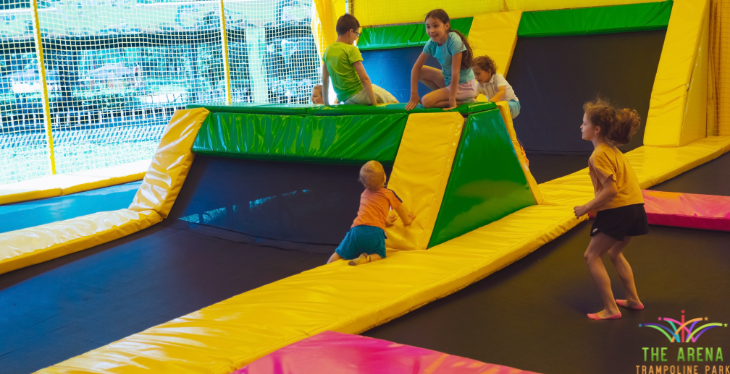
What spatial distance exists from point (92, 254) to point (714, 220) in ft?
12.0

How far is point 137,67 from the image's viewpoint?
7.41 m

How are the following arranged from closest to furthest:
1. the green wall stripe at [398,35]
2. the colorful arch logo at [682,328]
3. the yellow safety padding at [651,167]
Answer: the colorful arch logo at [682,328] < the yellow safety padding at [651,167] < the green wall stripe at [398,35]

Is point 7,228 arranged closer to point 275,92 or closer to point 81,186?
point 81,186

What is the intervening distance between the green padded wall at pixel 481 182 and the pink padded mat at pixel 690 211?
2.47ft

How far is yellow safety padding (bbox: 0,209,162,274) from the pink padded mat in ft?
10.9

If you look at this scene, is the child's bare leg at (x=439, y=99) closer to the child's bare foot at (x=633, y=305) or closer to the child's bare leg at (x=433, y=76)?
the child's bare leg at (x=433, y=76)

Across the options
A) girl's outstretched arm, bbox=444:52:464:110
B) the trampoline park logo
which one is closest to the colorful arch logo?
the trampoline park logo

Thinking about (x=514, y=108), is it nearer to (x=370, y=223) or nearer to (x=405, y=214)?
(x=405, y=214)

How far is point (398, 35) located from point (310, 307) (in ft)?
20.7

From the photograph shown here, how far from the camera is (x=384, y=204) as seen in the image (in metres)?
2.85

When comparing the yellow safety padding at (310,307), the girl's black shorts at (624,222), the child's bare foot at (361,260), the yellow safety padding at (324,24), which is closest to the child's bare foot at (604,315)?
the girl's black shorts at (624,222)

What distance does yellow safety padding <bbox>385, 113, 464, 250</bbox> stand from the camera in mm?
2969

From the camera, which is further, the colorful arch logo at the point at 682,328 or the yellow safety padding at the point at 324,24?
the yellow safety padding at the point at 324,24

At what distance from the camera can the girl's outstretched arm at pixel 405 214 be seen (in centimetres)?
294
